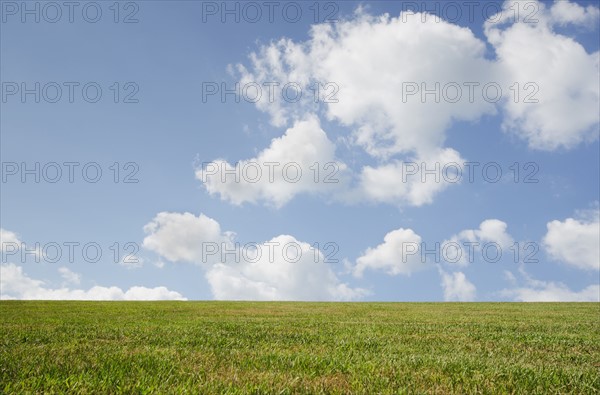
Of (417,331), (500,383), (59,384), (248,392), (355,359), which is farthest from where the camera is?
(417,331)

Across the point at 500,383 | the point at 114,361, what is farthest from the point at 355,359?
the point at 114,361

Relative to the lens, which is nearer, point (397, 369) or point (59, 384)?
point (59, 384)

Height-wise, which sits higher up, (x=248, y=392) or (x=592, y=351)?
(x=248, y=392)

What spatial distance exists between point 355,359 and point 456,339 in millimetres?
5240

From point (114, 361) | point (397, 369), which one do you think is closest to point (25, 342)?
point (114, 361)

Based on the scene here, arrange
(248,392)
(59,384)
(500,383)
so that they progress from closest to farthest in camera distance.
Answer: (248,392)
(59,384)
(500,383)

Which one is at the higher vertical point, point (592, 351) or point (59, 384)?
point (59, 384)

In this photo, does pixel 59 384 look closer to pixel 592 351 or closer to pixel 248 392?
pixel 248 392

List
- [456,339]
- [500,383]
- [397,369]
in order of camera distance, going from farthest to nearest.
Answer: [456,339] → [397,369] → [500,383]

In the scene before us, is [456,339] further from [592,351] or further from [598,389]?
[598,389]

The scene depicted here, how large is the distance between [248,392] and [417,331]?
9.50 m

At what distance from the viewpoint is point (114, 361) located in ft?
24.2

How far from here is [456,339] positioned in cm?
1184

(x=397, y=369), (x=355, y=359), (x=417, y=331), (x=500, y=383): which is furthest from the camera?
(x=417, y=331)
